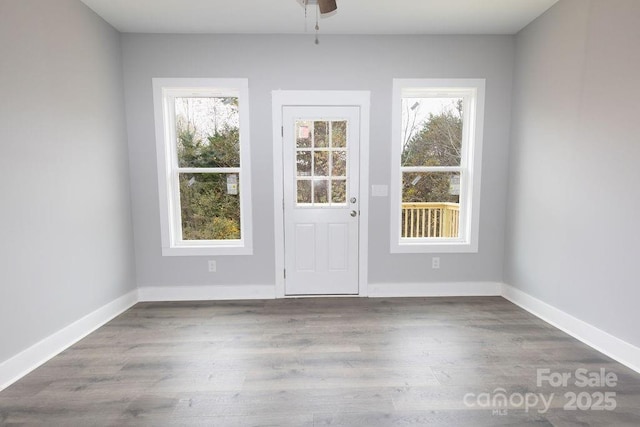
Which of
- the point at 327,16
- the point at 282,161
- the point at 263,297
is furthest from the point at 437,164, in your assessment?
the point at 263,297

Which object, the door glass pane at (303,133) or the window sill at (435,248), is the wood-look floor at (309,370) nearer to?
the window sill at (435,248)

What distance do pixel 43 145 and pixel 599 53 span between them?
13.7 feet

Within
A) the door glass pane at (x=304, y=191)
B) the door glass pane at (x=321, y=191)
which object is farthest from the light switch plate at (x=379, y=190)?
the door glass pane at (x=304, y=191)

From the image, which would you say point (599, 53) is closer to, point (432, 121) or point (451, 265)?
point (432, 121)

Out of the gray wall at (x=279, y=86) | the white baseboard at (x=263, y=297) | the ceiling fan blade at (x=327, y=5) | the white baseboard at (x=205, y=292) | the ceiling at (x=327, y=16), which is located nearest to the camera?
the ceiling fan blade at (x=327, y=5)

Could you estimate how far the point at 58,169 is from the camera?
8.12 feet

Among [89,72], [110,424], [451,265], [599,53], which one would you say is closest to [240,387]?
[110,424]

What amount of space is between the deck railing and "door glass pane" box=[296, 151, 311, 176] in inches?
45.4

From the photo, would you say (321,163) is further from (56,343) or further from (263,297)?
(56,343)

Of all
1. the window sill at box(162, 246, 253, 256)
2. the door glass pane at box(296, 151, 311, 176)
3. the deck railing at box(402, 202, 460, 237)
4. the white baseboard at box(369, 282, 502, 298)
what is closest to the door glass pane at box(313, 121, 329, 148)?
the door glass pane at box(296, 151, 311, 176)

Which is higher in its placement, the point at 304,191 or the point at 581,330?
the point at 304,191

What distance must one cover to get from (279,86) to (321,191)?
119cm

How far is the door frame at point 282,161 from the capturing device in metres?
3.38

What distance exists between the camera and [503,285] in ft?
11.8
